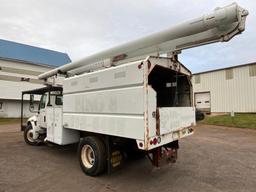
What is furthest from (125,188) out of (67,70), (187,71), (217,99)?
(217,99)

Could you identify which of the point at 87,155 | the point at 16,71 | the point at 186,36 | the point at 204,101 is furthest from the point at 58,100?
the point at 16,71

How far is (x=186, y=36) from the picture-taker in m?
4.34

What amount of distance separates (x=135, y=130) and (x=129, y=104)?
1.77 ft

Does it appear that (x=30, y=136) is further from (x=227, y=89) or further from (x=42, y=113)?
(x=227, y=89)

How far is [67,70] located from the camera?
725cm

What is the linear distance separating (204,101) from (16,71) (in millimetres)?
26056

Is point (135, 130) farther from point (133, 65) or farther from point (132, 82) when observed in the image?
point (133, 65)

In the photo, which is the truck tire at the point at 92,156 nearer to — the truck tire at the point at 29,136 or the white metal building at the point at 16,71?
the truck tire at the point at 29,136

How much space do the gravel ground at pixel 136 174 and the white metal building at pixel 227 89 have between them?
15.5 metres

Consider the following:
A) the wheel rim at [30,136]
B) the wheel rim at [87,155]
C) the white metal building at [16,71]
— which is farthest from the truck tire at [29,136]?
the white metal building at [16,71]

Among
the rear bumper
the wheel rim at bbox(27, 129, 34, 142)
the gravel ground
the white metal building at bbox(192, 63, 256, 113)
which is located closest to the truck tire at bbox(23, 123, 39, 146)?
the wheel rim at bbox(27, 129, 34, 142)

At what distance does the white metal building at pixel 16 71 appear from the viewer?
29.3 m

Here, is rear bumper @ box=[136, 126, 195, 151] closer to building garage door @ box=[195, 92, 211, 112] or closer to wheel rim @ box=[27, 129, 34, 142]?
wheel rim @ box=[27, 129, 34, 142]

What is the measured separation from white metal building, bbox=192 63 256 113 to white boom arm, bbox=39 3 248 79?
768 inches
